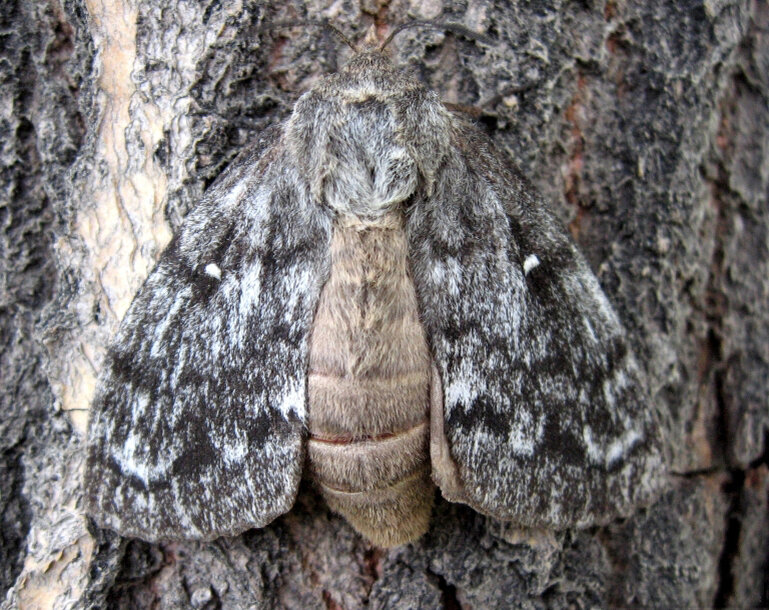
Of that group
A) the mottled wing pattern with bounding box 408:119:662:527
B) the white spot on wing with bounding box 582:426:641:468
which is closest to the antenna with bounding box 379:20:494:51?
the mottled wing pattern with bounding box 408:119:662:527

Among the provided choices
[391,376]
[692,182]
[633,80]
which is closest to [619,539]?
[391,376]

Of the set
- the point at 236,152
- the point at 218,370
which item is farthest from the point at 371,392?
the point at 236,152

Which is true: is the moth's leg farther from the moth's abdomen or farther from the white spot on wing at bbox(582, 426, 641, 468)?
the white spot on wing at bbox(582, 426, 641, 468)

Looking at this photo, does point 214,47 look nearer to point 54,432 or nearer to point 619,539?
point 54,432

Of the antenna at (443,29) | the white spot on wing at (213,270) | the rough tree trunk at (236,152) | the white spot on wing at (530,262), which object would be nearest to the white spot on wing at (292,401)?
the rough tree trunk at (236,152)

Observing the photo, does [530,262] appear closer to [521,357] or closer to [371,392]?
[521,357]

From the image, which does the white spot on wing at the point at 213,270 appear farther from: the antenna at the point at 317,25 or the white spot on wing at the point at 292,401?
the antenna at the point at 317,25
